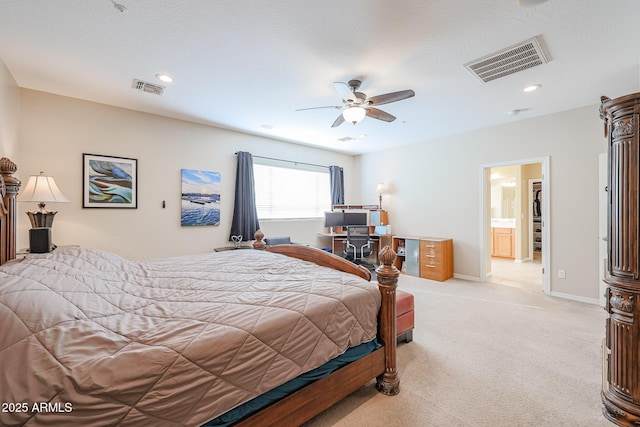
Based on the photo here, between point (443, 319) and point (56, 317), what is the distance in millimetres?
3395

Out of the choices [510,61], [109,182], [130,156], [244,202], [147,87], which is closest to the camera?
[510,61]

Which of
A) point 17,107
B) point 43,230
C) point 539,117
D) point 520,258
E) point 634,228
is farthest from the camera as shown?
point 520,258

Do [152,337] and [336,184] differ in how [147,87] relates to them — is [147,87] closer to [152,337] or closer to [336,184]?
[152,337]

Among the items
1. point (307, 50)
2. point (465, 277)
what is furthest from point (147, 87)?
point (465, 277)

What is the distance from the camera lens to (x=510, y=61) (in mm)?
2639

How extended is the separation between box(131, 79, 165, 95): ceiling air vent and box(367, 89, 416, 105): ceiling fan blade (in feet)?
7.90

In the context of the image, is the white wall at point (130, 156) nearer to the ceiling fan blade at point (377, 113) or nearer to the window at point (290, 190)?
the window at point (290, 190)

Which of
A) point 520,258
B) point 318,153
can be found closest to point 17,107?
point 318,153

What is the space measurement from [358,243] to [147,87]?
4.12 metres

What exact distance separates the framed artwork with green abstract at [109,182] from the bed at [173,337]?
Result: 1.40m

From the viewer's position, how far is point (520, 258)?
22.5ft

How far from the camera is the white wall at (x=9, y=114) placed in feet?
8.42

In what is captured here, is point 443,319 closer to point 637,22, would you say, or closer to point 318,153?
point 637,22

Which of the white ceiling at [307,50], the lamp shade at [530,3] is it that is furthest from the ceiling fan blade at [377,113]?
the lamp shade at [530,3]
